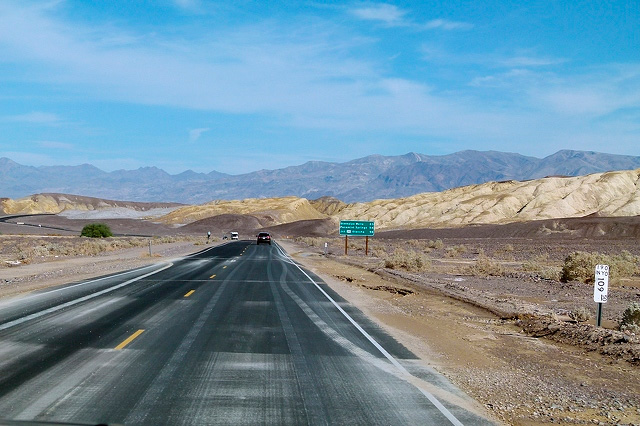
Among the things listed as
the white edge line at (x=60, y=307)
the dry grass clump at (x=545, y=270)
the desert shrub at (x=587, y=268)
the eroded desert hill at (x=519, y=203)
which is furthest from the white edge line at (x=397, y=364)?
the eroded desert hill at (x=519, y=203)

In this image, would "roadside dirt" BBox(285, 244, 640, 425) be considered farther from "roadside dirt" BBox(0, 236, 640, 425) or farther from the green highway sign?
the green highway sign

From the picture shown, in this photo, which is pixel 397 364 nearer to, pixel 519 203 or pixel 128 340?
pixel 128 340

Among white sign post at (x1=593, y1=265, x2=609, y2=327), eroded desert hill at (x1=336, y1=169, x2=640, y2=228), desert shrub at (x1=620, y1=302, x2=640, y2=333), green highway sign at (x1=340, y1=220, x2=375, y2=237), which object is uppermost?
eroded desert hill at (x1=336, y1=169, x2=640, y2=228)

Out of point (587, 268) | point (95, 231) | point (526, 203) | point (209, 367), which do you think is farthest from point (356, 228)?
point (526, 203)

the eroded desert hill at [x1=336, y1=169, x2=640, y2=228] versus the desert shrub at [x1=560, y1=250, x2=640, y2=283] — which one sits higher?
the eroded desert hill at [x1=336, y1=169, x2=640, y2=228]

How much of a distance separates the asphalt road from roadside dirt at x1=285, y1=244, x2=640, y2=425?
2.03ft

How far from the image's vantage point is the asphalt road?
7.61 meters

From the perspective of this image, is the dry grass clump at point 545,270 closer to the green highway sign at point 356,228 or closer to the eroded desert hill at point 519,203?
the green highway sign at point 356,228

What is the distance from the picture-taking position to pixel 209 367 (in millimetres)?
9961

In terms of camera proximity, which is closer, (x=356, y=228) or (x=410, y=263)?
(x=410, y=263)

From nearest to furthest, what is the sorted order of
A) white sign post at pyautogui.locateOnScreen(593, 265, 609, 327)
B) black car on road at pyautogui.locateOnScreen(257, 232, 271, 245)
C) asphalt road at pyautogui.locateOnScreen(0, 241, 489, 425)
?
asphalt road at pyautogui.locateOnScreen(0, 241, 489, 425) < white sign post at pyautogui.locateOnScreen(593, 265, 609, 327) < black car on road at pyautogui.locateOnScreen(257, 232, 271, 245)

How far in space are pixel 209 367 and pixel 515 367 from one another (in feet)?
17.5

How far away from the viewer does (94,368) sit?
9633 mm

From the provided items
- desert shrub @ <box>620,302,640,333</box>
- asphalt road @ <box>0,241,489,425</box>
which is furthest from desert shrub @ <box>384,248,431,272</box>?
desert shrub @ <box>620,302,640,333</box>
